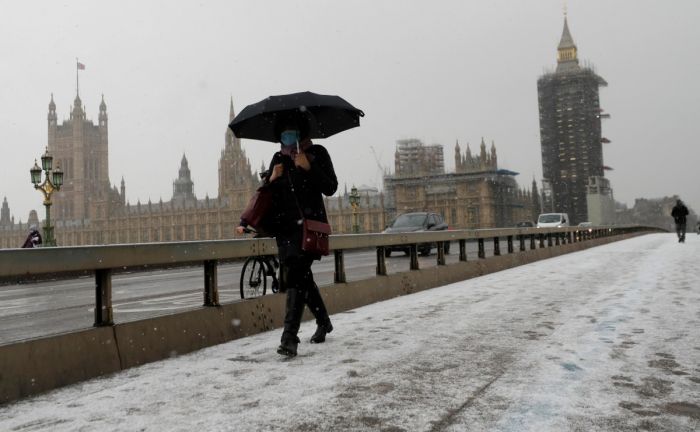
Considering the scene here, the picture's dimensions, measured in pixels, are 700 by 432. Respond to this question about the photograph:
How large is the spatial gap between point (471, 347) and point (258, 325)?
2.33m

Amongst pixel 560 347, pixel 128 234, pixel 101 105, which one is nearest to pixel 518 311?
pixel 560 347

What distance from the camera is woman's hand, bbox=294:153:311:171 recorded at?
484cm

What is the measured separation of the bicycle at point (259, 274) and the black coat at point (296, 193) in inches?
78.3

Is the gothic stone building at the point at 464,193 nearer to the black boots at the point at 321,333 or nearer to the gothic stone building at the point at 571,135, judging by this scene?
the gothic stone building at the point at 571,135

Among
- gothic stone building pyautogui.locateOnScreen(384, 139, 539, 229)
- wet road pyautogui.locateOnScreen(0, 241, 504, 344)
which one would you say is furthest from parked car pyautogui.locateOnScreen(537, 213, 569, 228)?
gothic stone building pyautogui.locateOnScreen(384, 139, 539, 229)

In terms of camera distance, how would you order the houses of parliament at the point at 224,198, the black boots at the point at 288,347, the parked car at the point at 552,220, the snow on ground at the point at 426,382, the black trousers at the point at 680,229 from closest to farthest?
1. the snow on ground at the point at 426,382
2. the black boots at the point at 288,347
3. the black trousers at the point at 680,229
4. the parked car at the point at 552,220
5. the houses of parliament at the point at 224,198

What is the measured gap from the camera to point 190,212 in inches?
5502

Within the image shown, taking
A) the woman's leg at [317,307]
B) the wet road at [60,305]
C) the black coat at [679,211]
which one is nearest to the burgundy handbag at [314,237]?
the woman's leg at [317,307]

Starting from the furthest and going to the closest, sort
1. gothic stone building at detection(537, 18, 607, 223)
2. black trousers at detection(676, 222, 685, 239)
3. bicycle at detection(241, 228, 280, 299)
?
gothic stone building at detection(537, 18, 607, 223) → black trousers at detection(676, 222, 685, 239) → bicycle at detection(241, 228, 280, 299)

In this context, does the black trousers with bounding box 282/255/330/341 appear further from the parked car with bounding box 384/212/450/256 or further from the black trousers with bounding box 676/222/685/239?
the black trousers with bounding box 676/222/685/239

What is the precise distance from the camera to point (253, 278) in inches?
280

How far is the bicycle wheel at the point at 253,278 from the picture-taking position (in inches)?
269

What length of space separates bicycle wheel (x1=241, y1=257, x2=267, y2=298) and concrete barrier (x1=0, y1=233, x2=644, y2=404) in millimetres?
454

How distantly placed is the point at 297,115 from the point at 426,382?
8.42 ft
